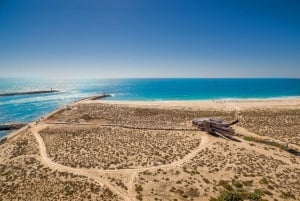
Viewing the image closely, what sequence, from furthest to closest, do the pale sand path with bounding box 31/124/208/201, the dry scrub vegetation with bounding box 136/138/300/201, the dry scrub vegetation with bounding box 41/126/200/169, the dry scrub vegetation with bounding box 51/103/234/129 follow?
the dry scrub vegetation with bounding box 51/103/234/129, the dry scrub vegetation with bounding box 41/126/200/169, the pale sand path with bounding box 31/124/208/201, the dry scrub vegetation with bounding box 136/138/300/201

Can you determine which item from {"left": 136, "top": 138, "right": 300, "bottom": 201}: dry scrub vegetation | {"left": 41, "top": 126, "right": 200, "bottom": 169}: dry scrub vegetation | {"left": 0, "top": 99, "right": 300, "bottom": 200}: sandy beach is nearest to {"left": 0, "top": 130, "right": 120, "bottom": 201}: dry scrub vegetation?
{"left": 0, "top": 99, "right": 300, "bottom": 200}: sandy beach

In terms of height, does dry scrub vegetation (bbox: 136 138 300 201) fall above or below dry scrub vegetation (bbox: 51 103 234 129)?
below

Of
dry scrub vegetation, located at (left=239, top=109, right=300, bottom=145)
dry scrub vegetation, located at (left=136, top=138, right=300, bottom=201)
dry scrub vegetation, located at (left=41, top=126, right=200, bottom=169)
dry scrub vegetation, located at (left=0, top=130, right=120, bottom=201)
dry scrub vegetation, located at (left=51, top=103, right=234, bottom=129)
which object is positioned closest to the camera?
dry scrub vegetation, located at (left=136, top=138, right=300, bottom=201)

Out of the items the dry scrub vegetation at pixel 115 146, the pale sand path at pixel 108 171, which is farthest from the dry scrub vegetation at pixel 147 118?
the pale sand path at pixel 108 171

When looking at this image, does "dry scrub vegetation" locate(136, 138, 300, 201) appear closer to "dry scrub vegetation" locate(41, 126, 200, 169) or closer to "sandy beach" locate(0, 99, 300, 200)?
"sandy beach" locate(0, 99, 300, 200)

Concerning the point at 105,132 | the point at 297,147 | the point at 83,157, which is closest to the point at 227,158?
the point at 297,147

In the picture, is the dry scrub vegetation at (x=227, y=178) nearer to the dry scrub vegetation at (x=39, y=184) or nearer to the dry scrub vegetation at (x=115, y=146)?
the dry scrub vegetation at (x=115, y=146)

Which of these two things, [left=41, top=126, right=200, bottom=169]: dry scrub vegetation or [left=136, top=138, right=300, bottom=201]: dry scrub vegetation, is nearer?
[left=136, top=138, right=300, bottom=201]: dry scrub vegetation

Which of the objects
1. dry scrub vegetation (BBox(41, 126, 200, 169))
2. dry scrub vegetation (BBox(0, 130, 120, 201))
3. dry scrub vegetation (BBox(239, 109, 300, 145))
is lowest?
dry scrub vegetation (BBox(0, 130, 120, 201))

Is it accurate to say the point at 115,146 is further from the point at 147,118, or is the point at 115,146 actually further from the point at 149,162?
the point at 147,118

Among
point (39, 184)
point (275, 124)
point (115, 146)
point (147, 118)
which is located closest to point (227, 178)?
point (115, 146)
